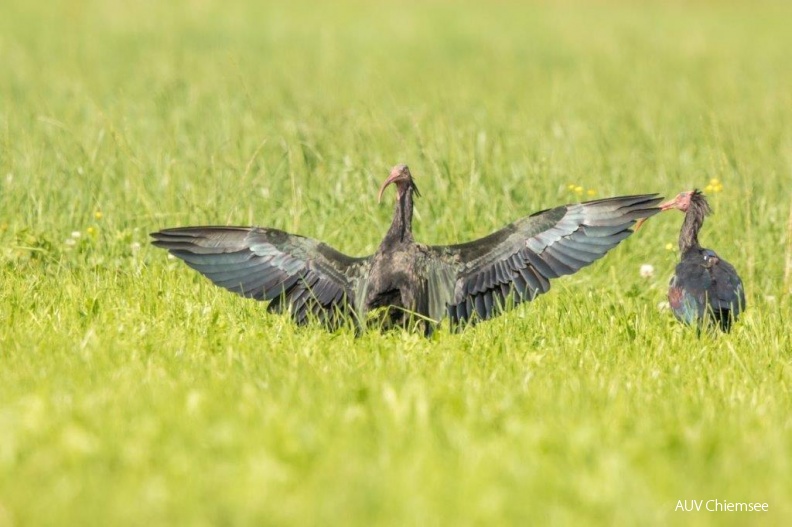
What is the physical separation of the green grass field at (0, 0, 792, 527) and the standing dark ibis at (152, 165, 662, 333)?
0.66ft

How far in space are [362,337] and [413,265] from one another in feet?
1.70

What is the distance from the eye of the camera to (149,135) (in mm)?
11078

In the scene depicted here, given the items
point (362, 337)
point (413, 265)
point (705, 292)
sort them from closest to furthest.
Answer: point (362, 337) < point (413, 265) < point (705, 292)

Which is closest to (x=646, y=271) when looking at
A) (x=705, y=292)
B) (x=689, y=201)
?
(x=689, y=201)

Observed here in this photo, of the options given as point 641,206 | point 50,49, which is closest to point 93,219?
point 641,206

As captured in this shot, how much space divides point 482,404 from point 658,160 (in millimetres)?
6238

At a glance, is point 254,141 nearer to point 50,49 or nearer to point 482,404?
point 482,404

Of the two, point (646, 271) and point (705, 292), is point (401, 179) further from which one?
point (646, 271)

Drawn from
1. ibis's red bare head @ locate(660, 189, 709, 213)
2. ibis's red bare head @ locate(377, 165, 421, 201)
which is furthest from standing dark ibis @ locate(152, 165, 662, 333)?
ibis's red bare head @ locate(660, 189, 709, 213)

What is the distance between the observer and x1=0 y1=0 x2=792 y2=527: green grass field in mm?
3846

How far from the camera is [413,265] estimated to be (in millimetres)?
6398

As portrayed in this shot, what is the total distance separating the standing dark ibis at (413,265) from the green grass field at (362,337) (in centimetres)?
20

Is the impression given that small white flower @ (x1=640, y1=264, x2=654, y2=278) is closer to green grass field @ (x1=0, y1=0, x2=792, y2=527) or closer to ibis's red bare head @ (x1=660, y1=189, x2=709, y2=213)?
green grass field @ (x1=0, y1=0, x2=792, y2=527)

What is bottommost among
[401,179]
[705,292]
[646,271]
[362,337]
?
[362,337]
